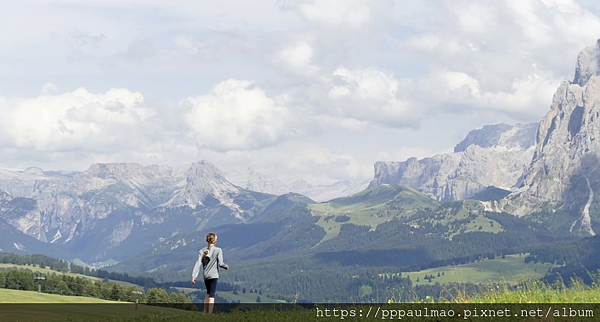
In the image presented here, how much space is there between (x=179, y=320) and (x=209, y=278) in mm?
6432

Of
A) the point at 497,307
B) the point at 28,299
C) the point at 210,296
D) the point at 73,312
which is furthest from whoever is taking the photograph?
the point at 28,299

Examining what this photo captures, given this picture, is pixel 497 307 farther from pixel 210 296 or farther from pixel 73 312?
pixel 73 312

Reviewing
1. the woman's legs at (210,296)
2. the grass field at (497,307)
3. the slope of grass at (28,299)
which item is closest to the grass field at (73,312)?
the woman's legs at (210,296)

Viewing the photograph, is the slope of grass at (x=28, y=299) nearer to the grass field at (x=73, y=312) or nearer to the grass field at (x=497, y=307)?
the grass field at (x=73, y=312)

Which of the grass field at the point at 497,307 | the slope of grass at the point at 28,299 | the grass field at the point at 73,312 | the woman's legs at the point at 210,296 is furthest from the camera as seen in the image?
the slope of grass at the point at 28,299

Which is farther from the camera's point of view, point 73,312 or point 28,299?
point 28,299

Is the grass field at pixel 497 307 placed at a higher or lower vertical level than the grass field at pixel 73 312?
higher

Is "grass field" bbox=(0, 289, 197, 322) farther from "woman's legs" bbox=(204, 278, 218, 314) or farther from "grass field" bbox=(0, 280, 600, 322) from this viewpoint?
"grass field" bbox=(0, 280, 600, 322)

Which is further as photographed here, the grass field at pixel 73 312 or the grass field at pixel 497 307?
the grass field at pixel 73 312

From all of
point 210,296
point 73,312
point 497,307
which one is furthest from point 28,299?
point 497,307

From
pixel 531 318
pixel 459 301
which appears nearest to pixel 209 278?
pixel 459 301

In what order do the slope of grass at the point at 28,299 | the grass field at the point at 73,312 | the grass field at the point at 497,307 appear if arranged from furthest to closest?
the slope of grass at the point at 28,299, the grass field at the point at 73,312, the grass field at the point at 497,307

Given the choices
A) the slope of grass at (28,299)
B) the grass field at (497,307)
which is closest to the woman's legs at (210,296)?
the grass field at (497,307)

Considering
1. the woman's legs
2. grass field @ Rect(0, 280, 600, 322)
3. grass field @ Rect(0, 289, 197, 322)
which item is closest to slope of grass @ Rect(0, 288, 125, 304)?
grass field @ Rect(0, 289, 197, 322)
